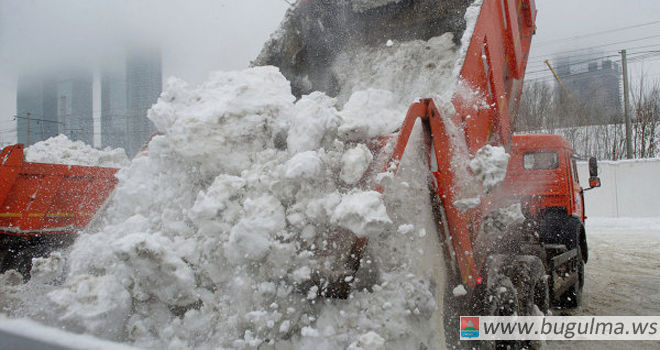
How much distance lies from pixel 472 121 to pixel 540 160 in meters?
2.65

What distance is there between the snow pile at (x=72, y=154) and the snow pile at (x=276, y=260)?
4.37 metres

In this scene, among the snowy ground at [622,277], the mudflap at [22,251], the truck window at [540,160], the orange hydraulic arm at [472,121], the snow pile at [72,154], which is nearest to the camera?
the orange hydraulic arm at [472,121]

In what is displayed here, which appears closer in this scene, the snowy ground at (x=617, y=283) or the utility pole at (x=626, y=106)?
the snowy ground at (x=617, y=283)

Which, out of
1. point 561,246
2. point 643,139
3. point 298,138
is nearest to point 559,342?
point 561,246

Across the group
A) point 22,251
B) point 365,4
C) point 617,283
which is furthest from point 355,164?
point 617,283

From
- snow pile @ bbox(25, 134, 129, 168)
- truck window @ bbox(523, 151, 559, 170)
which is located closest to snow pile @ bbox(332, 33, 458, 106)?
truck window @ bbox(523, 151, 559, 170)

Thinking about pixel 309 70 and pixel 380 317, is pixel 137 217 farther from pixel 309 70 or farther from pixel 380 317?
pixel 309 70

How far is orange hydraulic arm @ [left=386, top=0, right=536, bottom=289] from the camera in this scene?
7.43 ft

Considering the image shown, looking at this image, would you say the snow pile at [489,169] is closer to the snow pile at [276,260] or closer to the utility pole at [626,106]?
the snow pile at [276,260]

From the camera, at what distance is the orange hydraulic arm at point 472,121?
89.1 inches

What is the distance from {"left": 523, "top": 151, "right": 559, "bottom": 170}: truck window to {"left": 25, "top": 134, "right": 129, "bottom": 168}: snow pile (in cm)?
530

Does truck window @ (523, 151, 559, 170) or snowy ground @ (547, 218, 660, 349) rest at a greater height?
truck window @ (523, 151, 559, 170)

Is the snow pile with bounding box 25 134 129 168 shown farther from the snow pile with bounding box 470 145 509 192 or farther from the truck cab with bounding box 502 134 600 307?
the snow pile with bounding box 470 145 509 192

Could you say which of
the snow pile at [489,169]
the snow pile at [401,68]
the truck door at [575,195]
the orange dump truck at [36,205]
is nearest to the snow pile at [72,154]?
the orange dump truck at [36,205]
